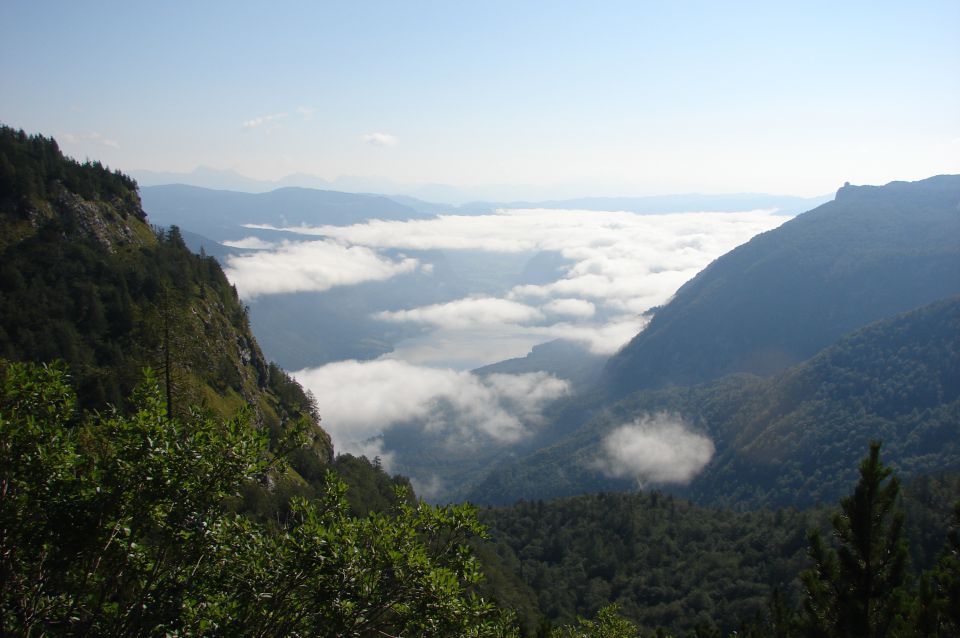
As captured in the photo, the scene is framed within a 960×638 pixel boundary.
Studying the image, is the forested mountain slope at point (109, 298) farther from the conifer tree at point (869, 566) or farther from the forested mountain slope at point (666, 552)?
the forested mountain slope at point (666, 552)

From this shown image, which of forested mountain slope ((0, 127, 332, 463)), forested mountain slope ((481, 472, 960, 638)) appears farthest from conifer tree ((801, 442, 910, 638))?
forested mountain slope ((481, 472, 960, 638))

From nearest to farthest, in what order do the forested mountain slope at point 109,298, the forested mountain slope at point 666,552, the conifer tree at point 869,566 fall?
the conifer tree at point 869,566
the forested mountain slope at point 109,298
the forested mountain slope at point 666,552

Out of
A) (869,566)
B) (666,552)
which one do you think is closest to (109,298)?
(869,566)

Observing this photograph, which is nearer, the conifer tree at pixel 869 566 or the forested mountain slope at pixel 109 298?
the conifer tree at pixel 869 566

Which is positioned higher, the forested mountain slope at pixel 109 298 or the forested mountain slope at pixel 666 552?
the forested mountain slope at pixel 109 298

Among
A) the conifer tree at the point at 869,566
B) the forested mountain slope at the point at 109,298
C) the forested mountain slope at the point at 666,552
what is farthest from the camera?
the forested mountain slope at the point at 666,552

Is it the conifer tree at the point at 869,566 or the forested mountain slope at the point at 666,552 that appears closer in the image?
the conifer tree at the point at 869,566

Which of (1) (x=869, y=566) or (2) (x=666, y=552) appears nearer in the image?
(1) (x=869, y=566)

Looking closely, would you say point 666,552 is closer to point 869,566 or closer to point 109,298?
point 109,298

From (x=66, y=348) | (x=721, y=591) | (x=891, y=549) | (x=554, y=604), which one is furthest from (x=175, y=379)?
(x=721, y=591)

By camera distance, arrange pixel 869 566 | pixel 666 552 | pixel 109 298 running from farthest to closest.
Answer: pixel 666 552 < pixel 109 298 < pixel 869 566

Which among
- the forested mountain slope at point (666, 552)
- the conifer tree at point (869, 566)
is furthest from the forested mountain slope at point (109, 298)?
the forested mountain slope at point (666, 552)

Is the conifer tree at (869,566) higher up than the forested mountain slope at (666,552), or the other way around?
the conifer tree at (869,566)

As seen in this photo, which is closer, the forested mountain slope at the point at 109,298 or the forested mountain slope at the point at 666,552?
the forested mountain slope at the point at 109,298
